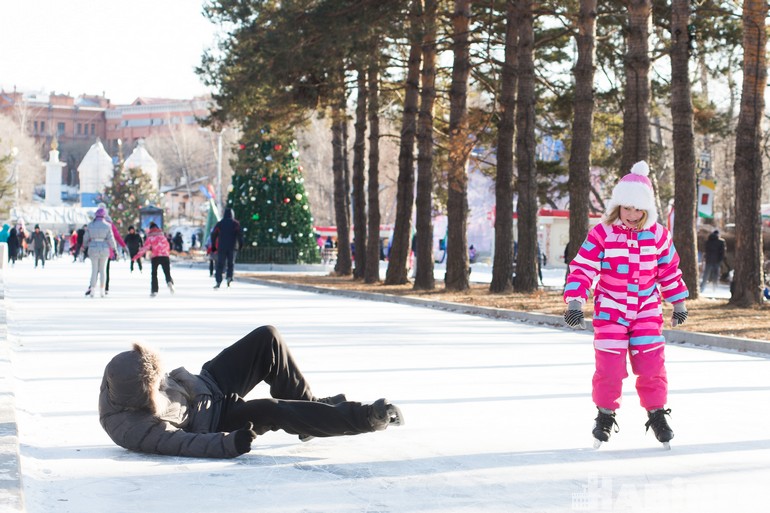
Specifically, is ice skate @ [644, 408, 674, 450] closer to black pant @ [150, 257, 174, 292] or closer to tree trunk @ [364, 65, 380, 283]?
black pant @ [150, 257, 174, 292]

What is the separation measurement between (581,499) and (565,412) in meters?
3.11

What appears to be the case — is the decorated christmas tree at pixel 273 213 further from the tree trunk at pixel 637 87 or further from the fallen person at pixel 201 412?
the fallen person at pixel 201 412

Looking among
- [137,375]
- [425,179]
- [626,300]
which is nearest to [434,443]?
[626,300]

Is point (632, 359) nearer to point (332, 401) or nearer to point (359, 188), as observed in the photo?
point (332, 401)

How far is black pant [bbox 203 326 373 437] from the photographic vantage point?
6.61 metres

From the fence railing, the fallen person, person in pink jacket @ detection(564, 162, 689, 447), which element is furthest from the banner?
the fence railing

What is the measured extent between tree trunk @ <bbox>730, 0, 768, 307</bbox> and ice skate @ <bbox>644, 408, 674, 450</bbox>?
593 inches

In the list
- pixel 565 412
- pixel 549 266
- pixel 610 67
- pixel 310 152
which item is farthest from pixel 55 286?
pixel 310 152

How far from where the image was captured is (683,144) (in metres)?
23.2

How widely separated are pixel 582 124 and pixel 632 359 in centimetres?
1840

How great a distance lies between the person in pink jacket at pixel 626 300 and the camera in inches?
288

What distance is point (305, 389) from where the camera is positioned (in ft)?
23.3

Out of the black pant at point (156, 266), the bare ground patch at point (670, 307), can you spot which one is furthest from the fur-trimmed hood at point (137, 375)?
the black pant at point (156, 266)

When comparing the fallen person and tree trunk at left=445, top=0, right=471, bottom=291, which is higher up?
tree trunk at left=445, top=0, right=471, bottom=291
